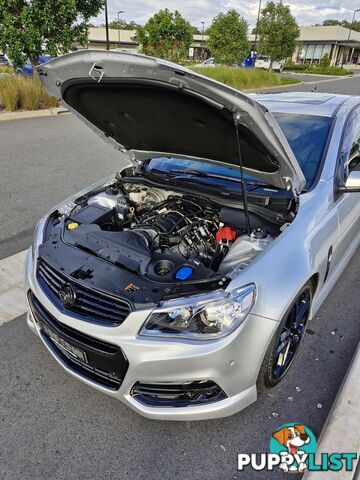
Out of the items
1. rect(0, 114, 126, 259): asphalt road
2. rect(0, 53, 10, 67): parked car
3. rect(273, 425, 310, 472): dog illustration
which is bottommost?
rect(0, 114, 126, 259): asphalt road

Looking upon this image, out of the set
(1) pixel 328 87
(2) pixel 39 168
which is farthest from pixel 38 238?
(1) pixel 328 87

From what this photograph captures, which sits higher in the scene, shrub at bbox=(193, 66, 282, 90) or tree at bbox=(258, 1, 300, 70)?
tree at bbox=(258, 1, 300, 70)

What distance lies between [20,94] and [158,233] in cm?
1084

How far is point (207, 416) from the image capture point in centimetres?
194

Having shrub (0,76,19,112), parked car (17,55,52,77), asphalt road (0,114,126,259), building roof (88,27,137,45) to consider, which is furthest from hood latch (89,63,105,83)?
building roof (88,27,137,45)

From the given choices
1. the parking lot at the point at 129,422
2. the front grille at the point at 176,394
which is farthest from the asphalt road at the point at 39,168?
the front grille at the point at 176,394

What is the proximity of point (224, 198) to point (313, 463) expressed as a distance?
1688mm

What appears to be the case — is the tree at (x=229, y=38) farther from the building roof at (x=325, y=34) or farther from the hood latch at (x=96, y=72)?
the building roof at (x=325, y=34)

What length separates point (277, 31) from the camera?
2827 centimetres

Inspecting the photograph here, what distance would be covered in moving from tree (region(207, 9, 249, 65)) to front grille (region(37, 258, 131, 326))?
24.2m

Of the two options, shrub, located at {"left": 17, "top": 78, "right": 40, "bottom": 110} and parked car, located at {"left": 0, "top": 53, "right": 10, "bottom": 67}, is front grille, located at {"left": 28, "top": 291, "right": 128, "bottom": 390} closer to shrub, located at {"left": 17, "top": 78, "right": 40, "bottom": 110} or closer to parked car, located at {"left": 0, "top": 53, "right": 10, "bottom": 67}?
shrub, located at {"left": 17, "top": 78, "right": 40, "bottom": 110}

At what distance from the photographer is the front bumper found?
1.82 m

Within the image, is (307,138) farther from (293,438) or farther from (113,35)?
(113,35)

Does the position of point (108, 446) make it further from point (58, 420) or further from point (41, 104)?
point (41, 104)
